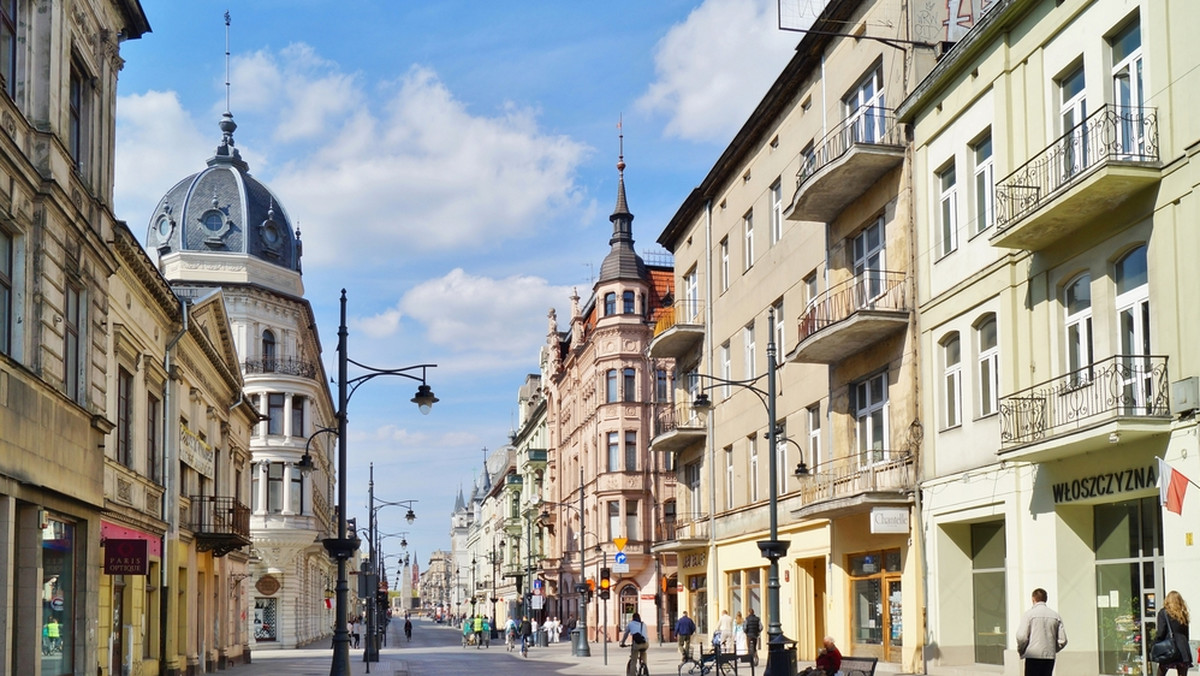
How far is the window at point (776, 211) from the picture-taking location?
111 feet

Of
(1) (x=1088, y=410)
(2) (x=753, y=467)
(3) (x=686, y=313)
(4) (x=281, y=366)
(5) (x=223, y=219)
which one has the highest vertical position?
(5) (x=223, y=219)

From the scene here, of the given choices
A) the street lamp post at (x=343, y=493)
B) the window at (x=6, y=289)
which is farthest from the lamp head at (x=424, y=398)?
the window at (x=6, y=289)

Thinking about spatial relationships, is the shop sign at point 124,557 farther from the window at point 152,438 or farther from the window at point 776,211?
the window at point 776,211

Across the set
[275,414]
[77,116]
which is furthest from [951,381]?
[275,414]

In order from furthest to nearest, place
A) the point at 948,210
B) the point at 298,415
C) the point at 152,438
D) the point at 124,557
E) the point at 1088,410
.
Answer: the point at 298,415
the point at 152,438
the point at 948,210
the point at 124,557
the point at 1088,410

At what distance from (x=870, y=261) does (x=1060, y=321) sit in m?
8.27

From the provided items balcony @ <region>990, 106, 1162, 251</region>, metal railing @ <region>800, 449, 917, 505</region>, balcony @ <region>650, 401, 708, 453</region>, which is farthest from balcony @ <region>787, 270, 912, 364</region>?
balcony @ <region>650, 401, 708, 453</region>

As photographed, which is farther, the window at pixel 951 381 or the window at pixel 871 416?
the window at pixel 871 416

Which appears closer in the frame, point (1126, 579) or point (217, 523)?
point (1126, 579)

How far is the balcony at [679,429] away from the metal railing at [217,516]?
42.2 feet

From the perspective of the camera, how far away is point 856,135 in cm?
2781

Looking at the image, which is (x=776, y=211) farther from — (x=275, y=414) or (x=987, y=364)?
(x=275, y=414)

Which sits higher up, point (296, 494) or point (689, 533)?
point (296, 494)

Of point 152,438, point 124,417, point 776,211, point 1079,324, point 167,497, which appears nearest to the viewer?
point 1079,324
